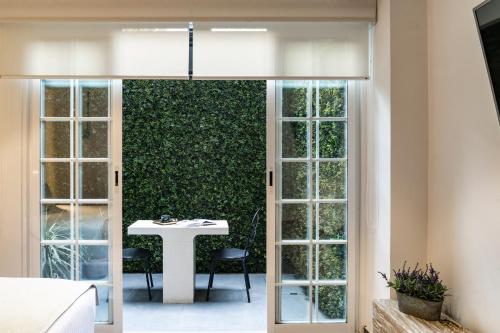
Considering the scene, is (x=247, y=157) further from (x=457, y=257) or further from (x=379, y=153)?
(x=457, y=257)

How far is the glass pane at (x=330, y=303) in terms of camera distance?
9.45 ft

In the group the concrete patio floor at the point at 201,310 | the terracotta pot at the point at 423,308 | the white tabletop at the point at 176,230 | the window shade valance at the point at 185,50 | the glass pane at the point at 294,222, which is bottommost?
the concrete patio floor at the point at 201,310

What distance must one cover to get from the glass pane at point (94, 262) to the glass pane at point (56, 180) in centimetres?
43

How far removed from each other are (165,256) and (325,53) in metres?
2.55

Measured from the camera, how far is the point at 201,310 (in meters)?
3.67

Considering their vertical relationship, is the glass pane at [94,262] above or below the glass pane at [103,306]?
above

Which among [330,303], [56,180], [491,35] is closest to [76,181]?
[56,180]

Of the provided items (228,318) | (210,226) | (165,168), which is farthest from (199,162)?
(228,318)

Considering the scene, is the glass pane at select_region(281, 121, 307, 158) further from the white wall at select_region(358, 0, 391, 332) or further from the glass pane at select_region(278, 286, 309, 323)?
the glass pane at select_region(278, 286, 309, 323)

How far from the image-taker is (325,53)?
270cm

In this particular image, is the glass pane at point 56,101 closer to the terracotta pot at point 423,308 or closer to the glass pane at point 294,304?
the glass pane at point 294,304

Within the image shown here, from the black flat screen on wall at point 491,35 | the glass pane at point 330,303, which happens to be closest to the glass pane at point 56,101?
the glass pane at point 330,303

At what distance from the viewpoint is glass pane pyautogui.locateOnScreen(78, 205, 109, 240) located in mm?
2857

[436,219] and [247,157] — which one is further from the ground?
[247,157]
